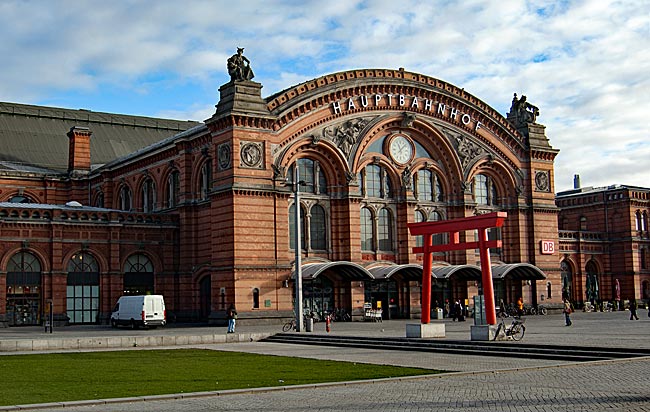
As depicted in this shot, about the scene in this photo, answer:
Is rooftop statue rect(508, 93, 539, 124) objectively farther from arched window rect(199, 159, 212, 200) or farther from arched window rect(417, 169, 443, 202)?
arched window rect(199, 159, 212, 200)

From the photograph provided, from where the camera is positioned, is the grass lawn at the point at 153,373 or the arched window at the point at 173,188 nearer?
the grass lawn at the point at 153,373

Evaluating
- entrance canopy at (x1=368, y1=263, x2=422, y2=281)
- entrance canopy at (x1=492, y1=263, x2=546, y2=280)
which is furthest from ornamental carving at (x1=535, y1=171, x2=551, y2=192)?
entrance canopy at (x1=368, y1=263, x2=422, y2=281)

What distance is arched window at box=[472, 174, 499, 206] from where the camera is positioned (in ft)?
237

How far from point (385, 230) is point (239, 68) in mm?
17503

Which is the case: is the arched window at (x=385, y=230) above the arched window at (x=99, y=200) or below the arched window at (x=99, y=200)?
below

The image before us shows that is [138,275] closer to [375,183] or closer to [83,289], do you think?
[83,289]

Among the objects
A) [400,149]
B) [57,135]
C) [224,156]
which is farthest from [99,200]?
[400,149]

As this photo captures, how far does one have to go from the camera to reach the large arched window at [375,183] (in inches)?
2574

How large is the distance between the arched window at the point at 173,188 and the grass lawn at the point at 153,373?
3315 centimetres

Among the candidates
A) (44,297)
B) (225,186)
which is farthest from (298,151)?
(44,297)

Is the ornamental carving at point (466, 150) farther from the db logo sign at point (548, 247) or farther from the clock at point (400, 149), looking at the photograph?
the db logo sign at point (548, 247)

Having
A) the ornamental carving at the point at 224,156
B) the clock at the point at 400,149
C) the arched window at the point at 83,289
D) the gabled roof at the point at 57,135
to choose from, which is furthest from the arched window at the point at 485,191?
the gabled roof at the point at 57,135

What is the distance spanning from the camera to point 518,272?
228 ft

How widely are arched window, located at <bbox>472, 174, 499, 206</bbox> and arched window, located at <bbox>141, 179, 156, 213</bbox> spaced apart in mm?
27639
